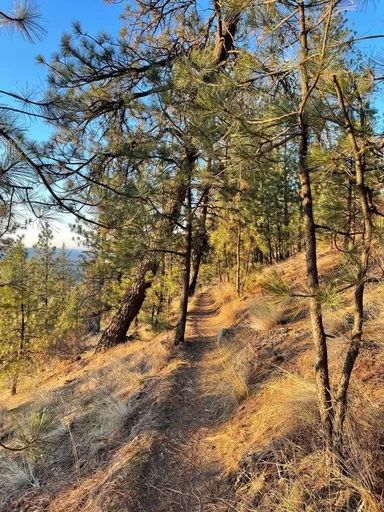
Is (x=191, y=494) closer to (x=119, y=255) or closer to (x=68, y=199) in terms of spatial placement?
(x=68, y=199)

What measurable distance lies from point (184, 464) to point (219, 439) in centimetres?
52

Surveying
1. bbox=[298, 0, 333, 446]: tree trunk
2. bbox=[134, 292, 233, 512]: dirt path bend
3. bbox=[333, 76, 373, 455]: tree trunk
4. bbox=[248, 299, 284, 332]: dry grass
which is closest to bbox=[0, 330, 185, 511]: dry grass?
bbox=[134, 292, 233, 512]: dirt path bend

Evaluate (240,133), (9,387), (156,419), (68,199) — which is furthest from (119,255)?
(9,387)

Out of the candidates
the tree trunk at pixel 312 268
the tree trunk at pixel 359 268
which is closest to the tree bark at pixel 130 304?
the tree trunk at pixel 312 268

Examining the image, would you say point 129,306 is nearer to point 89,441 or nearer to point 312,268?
point 89,441

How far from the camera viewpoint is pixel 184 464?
143 inches

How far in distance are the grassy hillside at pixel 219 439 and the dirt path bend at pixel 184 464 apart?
0.04 ft

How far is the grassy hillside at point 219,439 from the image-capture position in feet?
8.32

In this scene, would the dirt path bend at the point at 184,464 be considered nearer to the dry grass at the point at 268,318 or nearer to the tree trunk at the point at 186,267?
the dry grass at the point at 268,318

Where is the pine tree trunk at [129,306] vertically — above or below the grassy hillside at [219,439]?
above

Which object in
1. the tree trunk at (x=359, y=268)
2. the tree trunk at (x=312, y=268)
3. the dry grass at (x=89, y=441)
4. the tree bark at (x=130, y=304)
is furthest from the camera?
the tree bark at (x=130, y=304)

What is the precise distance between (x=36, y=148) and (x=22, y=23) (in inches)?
42.4

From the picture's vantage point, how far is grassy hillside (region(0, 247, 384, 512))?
8.32ft

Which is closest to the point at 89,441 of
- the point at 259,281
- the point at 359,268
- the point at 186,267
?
the point at 259,281
